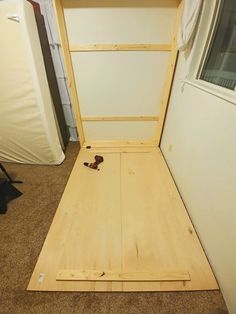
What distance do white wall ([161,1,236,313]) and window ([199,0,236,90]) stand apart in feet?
0.44

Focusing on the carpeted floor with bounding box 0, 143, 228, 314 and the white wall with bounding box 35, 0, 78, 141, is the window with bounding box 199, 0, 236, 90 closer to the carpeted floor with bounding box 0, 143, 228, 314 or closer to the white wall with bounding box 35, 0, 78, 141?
the carpeted floor with bounding box 0, 143, 228, 314

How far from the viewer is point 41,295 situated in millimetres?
1077

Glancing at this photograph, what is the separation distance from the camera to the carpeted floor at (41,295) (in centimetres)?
102

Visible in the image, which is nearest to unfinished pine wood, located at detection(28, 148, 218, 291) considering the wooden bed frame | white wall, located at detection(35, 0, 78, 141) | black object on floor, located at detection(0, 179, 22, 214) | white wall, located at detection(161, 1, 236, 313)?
the wooden bed frame

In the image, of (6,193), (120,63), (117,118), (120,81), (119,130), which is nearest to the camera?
(6,193)

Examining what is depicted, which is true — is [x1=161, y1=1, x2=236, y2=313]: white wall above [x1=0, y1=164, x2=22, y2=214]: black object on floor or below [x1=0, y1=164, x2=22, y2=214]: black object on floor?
above

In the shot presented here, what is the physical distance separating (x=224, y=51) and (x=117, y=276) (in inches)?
75.1

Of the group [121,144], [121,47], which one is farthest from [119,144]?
[121,47]

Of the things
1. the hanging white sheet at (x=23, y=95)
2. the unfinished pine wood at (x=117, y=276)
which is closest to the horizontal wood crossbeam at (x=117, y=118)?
the hanging white sheet at (x=23, y=95)

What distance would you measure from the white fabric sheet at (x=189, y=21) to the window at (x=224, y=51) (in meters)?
0.19

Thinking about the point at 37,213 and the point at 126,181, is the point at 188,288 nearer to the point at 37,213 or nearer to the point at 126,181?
the point at 126,181

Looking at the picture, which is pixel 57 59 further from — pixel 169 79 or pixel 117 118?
pixel 169 79

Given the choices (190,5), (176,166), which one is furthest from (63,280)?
(190,5)

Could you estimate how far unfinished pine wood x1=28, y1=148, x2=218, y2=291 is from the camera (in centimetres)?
113
